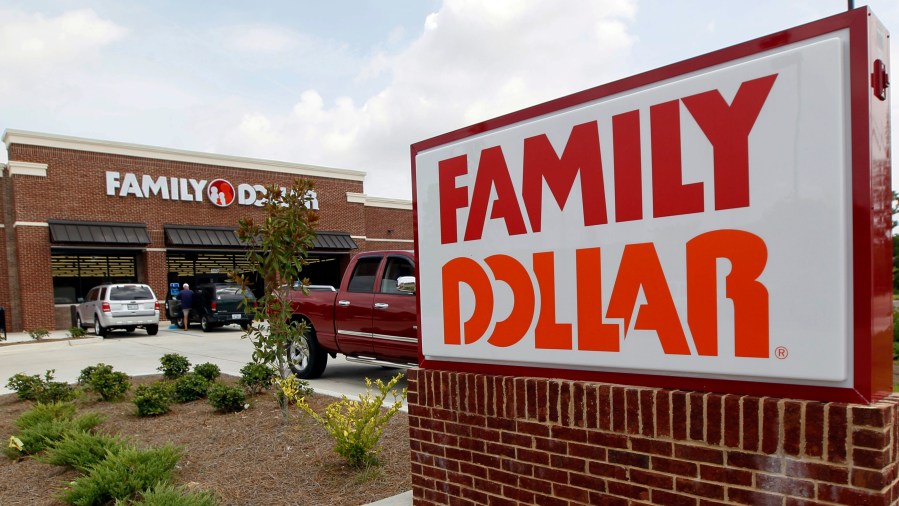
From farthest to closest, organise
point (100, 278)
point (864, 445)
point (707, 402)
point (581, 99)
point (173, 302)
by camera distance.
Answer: point (100, 278)
point (173, 302)
point (581, 99)
point (707, 402)
point (864, 445)

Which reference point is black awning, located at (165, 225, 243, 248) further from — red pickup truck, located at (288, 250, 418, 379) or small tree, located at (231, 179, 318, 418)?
small tree, located at (231, 179, 318, 418)

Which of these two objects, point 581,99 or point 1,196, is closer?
point 581,99

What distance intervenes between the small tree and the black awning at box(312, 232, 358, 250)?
24.2 metres

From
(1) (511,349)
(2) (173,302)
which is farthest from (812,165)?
(2) (173,302)

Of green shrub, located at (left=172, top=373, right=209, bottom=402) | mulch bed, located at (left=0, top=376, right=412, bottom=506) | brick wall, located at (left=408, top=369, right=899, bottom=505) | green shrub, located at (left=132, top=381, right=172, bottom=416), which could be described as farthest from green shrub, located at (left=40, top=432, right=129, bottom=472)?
brick wall, located at (left=408, top=369, right=899, bottom=505)

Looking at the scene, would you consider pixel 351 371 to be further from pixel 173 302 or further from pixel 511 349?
pixel 173 302

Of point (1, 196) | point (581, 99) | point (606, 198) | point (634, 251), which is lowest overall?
point (634, 251)

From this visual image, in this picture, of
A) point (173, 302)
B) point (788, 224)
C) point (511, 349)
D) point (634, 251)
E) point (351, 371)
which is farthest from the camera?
point (173, 302)

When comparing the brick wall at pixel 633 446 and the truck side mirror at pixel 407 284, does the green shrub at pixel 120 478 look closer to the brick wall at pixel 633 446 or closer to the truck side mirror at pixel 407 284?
the brick wall at pixel 633 446

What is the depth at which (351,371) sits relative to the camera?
10453mm

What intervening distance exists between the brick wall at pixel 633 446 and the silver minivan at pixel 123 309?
62.2ft

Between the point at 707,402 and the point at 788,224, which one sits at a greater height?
the point at 788,224

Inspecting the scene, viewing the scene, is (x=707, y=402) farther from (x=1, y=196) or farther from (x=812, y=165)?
(x=1, y=196)

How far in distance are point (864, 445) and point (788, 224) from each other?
83 cm
